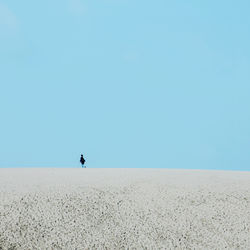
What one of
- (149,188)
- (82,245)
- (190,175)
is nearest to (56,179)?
(149,188)

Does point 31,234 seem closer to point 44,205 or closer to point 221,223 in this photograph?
point 44,205

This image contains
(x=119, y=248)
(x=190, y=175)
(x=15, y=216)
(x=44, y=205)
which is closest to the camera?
(x=119, y=248)

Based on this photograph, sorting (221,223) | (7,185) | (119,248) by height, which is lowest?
(119,248)

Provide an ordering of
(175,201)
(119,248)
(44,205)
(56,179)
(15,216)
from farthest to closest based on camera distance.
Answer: (56,179) < (175,201) < (44,205) < (15,216) < (119,248)

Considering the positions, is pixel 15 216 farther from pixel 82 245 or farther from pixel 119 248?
pixel 119 248

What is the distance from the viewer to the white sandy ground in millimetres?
3986

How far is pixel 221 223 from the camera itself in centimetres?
442

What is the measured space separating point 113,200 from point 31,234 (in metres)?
1.28

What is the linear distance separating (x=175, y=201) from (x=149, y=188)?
572 millimetres

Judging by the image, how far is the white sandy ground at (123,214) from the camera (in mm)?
3986

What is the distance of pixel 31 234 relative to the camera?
4.02 metres

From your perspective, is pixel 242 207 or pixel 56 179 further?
pixel 56 179

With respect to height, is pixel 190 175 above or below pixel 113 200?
above

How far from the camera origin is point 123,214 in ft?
14.7
